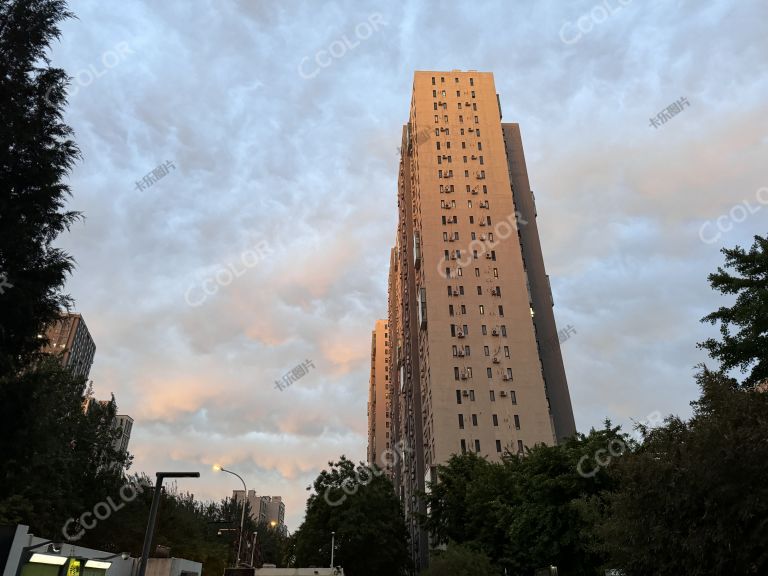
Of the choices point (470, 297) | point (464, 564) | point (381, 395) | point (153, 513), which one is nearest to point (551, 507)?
point (464, 564)

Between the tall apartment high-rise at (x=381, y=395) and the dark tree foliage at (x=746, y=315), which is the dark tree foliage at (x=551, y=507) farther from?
the tall apartment high-rise at (x=381, y=395)

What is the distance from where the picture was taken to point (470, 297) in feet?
240

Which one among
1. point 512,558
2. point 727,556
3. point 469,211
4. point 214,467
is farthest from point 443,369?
point 727,556

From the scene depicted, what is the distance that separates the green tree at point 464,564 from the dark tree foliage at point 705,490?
17.9 m

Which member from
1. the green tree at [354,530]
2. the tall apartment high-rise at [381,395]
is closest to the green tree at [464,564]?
the green tree at [354,530]

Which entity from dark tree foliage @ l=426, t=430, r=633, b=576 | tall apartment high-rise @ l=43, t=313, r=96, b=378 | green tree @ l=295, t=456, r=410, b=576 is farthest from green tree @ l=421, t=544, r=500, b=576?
tall apartment high-rise @ l=43, t=313, r=96, b=378

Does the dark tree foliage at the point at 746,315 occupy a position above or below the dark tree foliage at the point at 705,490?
above

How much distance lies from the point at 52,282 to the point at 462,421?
5513 centimetres

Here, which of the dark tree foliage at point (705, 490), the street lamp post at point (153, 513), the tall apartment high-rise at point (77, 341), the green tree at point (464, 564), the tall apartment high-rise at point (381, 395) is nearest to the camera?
the dark tree foliage at point (705, 490)

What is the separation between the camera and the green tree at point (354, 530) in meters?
47.6

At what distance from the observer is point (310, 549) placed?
48000mm

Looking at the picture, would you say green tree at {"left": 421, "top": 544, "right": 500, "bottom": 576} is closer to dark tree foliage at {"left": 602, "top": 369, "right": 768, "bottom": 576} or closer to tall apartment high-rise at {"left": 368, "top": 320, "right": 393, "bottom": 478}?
dark tree foliage at {"left": 602, "top": 369, "right": 768, "bottom": 576}

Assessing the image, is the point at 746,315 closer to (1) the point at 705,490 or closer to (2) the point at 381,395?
(1) the point at 705,490

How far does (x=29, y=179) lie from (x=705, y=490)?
20923 mm
